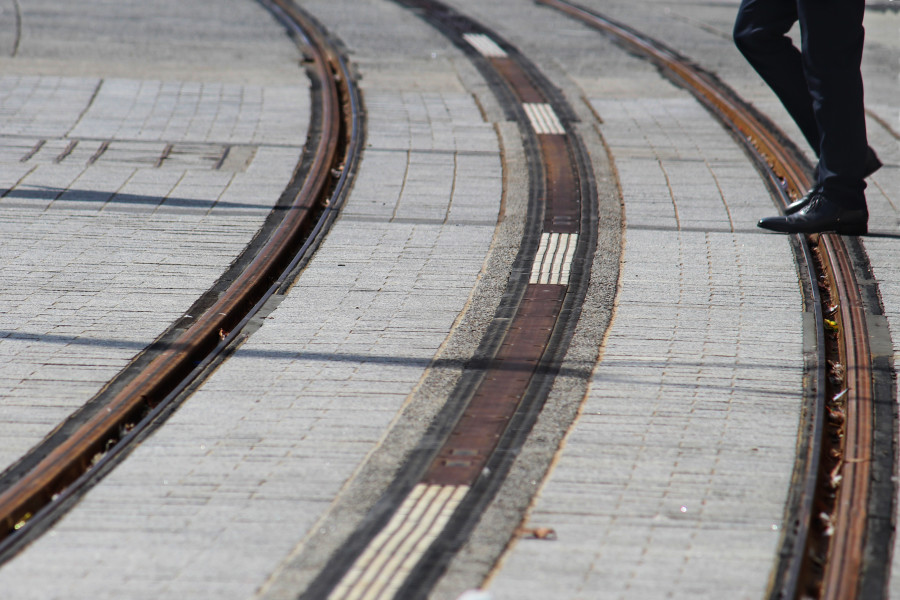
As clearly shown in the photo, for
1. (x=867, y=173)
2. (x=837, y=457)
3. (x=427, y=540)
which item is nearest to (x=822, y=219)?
(x=867, y=173)

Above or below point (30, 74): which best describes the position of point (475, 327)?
below

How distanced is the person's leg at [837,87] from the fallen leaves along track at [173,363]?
3.16 metres

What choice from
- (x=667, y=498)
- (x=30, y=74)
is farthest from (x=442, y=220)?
(x=30, y=74)

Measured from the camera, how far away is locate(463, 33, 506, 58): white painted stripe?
12.6 meters

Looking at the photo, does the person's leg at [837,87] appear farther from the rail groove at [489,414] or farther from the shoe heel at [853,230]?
the rail groove at [489,414]

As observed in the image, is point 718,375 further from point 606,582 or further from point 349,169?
point 349,169

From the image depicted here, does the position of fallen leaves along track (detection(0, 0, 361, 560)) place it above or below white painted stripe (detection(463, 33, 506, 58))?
below

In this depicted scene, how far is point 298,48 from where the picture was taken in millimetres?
12648

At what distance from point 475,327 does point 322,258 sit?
1.35 meters

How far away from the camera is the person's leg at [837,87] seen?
19.4 ft

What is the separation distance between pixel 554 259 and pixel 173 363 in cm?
242

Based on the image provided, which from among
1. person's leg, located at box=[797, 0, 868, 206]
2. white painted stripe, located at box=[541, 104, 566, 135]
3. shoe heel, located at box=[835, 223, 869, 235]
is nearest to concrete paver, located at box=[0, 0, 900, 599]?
shoe heel, located at box=[835, 223, 869, 235]

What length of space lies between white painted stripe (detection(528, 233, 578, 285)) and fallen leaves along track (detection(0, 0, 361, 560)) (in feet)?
4.53

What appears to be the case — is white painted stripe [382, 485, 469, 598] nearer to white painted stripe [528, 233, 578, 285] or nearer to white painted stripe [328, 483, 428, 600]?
white painted stripe [328, 483, 428, 600]
